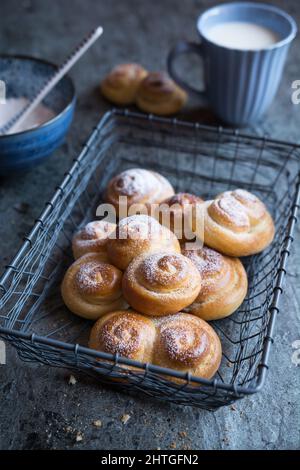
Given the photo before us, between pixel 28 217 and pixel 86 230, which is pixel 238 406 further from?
pixel 28 217

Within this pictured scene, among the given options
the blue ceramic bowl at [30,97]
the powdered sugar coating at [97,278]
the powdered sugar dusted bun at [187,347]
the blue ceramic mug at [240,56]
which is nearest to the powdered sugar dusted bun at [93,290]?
the powdered sugar coating at [97,278]

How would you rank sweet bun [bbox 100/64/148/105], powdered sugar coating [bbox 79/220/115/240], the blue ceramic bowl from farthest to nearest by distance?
sweet bun [bbox 100/64/148/105] → the blue ceramic bowl → powdered sugar coating [bbox 79/220/115/240]

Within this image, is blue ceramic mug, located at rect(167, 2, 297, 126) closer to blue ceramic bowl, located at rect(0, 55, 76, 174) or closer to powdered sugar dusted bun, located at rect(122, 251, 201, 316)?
blue ceramic bowl, located at rect(0, 55, 76, 174)

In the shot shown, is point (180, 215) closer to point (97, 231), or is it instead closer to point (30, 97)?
point (97, 231)

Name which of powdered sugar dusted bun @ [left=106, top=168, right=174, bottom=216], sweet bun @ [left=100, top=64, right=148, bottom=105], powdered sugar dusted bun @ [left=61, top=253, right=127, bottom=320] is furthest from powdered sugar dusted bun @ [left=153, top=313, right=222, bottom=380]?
sweet bun @ [left=100, top=64, right=148, bottom=105]

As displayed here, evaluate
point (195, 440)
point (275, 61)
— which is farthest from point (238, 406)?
point (275, 61)

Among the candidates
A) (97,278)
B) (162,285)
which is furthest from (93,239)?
(162,285)
